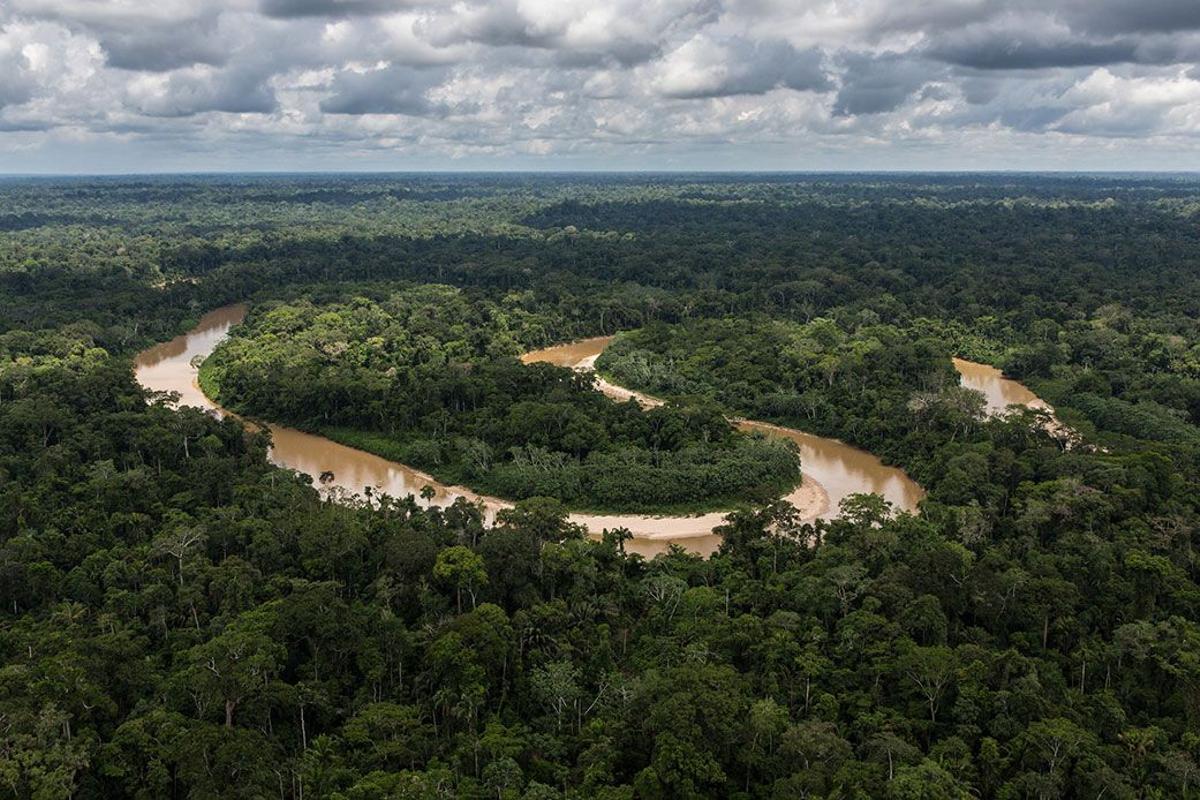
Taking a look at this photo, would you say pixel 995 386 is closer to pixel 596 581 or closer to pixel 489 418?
pixel 489 418

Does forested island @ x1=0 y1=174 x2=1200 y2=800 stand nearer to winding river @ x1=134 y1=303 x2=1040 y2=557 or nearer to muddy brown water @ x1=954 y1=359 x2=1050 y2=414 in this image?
winding river @ x1=134 y1=303 x2=1040 y2=557

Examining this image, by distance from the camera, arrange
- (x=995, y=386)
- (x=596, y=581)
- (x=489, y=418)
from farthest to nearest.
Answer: (x=995, y=386) → (x=489, y=418) → (x=596, y=581)

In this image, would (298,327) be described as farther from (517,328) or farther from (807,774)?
(807,774)

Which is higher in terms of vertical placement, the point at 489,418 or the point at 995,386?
the point at 489,418

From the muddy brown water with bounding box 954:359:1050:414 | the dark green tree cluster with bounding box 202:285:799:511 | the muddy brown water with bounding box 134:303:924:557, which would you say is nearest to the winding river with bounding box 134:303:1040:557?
the muddy brown water with bounding box 134:303:924:557

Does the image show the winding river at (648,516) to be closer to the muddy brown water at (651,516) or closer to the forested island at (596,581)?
the muddy brown water at (651,516)

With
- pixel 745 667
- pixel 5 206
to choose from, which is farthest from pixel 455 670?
pixel 5 206

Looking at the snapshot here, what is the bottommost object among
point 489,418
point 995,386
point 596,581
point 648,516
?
point 648,516

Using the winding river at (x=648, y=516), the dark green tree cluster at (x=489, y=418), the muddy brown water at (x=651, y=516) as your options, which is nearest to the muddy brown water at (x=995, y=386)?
the winding river at (x=648, y=516)

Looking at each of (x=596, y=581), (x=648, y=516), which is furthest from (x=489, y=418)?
(x=596, y=581)
